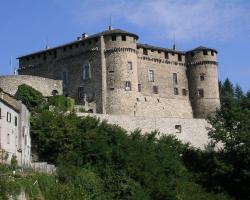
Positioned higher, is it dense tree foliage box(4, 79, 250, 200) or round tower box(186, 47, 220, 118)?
round tower box(186, 47, 220, 118)

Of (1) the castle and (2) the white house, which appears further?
(1) the castle

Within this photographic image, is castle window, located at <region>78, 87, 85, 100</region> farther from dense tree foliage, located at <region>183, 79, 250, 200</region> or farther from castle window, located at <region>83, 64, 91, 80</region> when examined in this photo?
dense tree foliage, located at <region>183, 79, 250, 200</region>

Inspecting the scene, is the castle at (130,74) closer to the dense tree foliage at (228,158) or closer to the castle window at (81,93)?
the castle window at (81,93)

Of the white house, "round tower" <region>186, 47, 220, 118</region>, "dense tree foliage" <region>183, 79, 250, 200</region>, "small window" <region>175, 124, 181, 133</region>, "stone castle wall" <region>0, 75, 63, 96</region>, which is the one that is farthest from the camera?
"round tower" <region>186, 47, 220, 118</region>

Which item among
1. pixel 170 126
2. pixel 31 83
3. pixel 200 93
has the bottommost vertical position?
pixel 170 126

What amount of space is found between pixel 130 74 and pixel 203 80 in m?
10.1

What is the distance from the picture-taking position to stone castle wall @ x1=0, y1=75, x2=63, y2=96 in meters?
62.5

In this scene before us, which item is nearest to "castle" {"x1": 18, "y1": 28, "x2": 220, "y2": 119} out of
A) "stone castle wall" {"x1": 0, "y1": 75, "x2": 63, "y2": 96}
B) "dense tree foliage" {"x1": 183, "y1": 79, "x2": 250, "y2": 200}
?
"stone castle wall" {"x1": 0, "y1": 75, "x2": 63, "y2": 96}

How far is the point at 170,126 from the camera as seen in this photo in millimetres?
60562

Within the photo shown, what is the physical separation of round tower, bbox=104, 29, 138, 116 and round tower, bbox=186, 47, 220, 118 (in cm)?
863

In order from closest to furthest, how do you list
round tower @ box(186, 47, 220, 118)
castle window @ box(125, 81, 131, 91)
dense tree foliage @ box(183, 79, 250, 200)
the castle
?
dense tree foliage @ box(183, 79, 250, 200) < castle window @ box(125, 81, 131, 91) < the castle < round tower @ box(186, 47, 220, 118)

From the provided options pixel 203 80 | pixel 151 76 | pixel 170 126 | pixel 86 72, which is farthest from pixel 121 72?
pixel 203 80

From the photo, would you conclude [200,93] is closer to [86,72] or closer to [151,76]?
[151,76]

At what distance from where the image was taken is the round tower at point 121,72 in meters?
63.3
